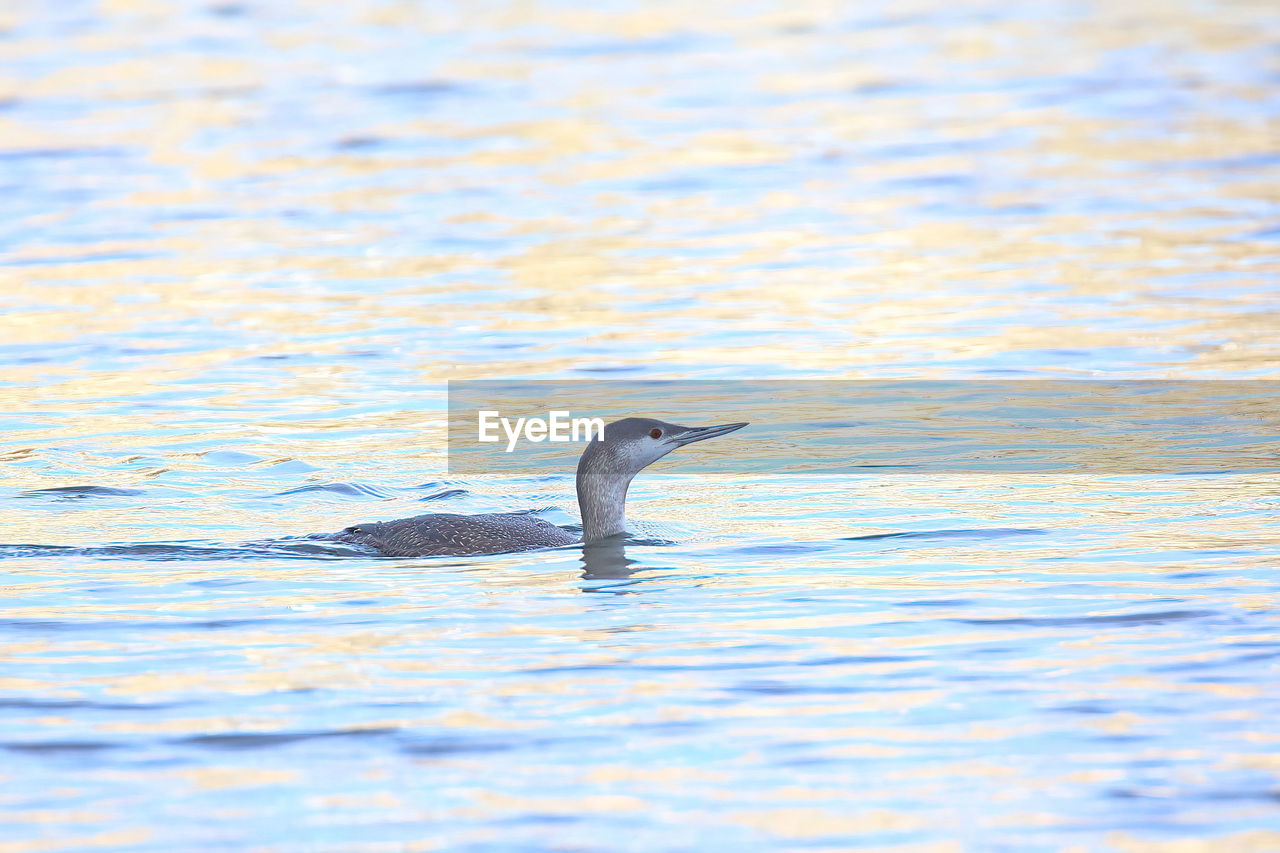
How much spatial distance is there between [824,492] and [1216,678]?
3769mm

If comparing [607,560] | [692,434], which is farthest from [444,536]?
[692,434]

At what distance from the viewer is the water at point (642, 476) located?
6.48m

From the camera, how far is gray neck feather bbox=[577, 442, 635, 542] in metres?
10.2

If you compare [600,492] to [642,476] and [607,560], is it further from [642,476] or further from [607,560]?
[642,476]

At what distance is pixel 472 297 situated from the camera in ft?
52.2

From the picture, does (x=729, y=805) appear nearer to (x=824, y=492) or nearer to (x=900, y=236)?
(x=824, y=492)

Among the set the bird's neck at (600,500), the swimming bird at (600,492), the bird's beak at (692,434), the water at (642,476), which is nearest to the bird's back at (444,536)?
the swimming bird at (600,492)

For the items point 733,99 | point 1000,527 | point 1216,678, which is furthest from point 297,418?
point 733,99

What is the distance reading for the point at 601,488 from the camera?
10.2 m

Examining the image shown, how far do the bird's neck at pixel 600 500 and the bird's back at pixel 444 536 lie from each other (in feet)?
0.85

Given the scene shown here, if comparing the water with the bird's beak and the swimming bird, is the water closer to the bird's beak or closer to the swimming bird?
the swimming bird

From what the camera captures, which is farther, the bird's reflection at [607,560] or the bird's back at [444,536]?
the bird's back at [444,536]

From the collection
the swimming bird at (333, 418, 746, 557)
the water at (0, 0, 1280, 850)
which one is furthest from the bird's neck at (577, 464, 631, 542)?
the water at (0, 0, 1280, 850)

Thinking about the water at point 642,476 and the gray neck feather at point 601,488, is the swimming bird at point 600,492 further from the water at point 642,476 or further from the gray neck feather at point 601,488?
the water at point 642,476
